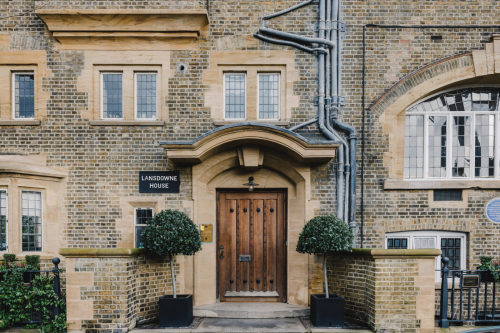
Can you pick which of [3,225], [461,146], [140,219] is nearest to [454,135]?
[461,146]

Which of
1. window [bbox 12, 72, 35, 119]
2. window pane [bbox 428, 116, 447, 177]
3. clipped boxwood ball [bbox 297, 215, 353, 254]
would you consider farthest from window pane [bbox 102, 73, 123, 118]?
window pane [bbox 428, 116, 447, 177]

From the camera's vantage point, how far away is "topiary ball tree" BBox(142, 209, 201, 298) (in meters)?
6.82

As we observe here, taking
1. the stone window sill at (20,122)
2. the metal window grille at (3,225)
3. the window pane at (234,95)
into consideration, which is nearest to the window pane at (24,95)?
the stone window sill at (20,122)

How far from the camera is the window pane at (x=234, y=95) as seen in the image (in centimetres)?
859

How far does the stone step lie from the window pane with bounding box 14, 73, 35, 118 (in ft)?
20.6

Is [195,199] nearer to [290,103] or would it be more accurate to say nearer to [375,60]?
[290,103]

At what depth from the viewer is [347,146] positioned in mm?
8320

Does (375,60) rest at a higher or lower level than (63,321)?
higher

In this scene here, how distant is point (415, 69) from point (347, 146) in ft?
8.19

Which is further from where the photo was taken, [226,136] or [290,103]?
[290,103]

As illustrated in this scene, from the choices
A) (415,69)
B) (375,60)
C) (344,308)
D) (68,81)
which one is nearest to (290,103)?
(375,60)

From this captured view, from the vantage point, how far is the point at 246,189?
8547 mm

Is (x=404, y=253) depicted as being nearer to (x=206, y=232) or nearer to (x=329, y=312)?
(x=329, y=312)

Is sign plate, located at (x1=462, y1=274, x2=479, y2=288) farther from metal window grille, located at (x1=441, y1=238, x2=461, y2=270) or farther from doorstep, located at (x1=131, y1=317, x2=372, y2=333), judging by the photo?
doorstep, located at (x1=131, y1=317, x2=372, y2=333)
